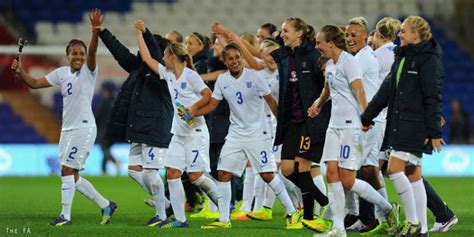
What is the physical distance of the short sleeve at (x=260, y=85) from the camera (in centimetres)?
1217

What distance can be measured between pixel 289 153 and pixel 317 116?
488mm

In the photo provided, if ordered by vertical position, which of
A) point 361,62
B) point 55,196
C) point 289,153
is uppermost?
point 361,62

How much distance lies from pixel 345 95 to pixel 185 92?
2279 mm

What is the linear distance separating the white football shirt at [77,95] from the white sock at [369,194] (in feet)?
11.1

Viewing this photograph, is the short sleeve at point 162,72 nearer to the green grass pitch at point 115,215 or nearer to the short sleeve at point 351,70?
the green grass pitch at point 115,215

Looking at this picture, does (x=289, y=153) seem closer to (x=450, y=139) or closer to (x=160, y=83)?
(x=160, y=83)

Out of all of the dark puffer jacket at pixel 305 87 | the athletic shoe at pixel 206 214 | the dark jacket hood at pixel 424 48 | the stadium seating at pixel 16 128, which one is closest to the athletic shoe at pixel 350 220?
the dark puffer jacket at pixel 305 87

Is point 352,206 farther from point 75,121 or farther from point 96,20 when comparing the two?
point 96,20

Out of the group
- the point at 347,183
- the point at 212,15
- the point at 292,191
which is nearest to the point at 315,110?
the point at 347,183

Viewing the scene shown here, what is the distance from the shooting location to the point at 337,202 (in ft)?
34.2

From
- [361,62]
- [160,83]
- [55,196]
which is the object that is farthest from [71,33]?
[361,62]

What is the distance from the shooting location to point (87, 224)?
1237 cm

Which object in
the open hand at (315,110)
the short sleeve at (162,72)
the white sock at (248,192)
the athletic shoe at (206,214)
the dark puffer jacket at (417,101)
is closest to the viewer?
the dark puffer jacket at (417,101)

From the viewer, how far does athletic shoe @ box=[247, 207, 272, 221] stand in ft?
43.9
